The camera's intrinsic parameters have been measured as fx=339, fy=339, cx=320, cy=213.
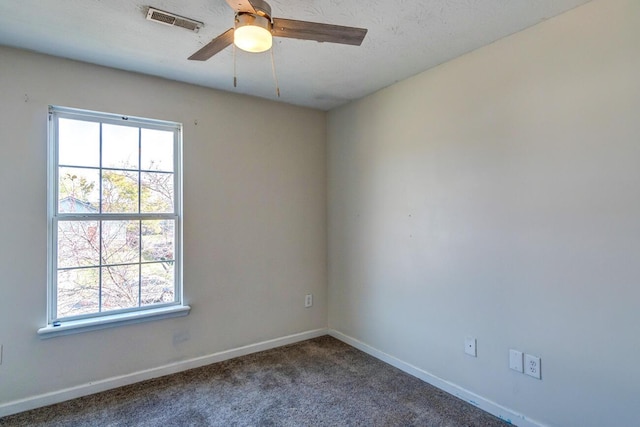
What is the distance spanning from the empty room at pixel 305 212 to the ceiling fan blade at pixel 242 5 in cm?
4

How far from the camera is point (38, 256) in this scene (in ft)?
7.53

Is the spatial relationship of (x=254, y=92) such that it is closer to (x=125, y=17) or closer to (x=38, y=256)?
(x=125, y=17)

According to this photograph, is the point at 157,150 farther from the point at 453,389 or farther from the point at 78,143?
the point at 453,389

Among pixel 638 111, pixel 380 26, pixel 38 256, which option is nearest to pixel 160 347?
pixel 38 256

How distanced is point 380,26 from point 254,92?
145 centimetres

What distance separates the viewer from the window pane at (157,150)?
273 centimetres

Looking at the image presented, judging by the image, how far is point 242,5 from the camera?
1342 millimetres

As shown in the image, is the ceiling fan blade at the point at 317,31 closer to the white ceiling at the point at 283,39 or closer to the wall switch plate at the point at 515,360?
the white ceiling at the point at 283,39

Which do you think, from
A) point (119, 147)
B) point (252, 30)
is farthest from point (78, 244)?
point (252, 30)

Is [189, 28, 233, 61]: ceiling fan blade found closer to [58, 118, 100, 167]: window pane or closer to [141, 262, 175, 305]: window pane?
[58, 118, 100, 167]: window pane

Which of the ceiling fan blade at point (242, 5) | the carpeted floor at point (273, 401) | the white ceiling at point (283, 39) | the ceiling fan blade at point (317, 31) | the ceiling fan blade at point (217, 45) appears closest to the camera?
the ceiling fan blade at point (242, 5)

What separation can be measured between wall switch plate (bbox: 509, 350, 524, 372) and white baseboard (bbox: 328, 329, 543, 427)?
0.27m

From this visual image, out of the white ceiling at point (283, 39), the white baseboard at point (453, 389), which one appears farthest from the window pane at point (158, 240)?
the white baseboard at point (453, 389)

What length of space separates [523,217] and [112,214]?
2855 millimetres
